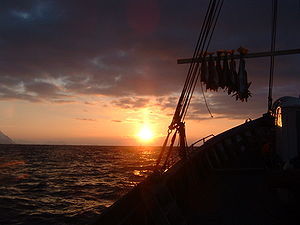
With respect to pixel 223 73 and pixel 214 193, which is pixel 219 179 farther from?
pixel 223 73

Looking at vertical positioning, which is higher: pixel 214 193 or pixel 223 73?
pixel 223 73

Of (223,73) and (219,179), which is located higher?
(223,73)

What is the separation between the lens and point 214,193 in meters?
10.2

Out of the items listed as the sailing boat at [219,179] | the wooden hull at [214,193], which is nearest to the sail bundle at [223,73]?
the sailing boat at [219,179]

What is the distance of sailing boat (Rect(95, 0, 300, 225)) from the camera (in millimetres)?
6680

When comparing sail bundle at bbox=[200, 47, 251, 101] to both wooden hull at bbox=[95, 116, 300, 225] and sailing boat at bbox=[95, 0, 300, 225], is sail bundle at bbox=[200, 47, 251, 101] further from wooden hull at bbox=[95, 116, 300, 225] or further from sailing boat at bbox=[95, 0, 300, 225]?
wooden hull at bbox=[95, 116, 300, 225]

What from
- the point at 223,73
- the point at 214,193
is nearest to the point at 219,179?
the point at 214,193

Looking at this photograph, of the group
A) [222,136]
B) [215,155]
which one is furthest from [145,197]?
[222,136]

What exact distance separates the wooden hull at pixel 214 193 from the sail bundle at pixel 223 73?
3.08 metres

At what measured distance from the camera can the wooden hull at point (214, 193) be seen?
6.56m

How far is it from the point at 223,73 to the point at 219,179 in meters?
4.70

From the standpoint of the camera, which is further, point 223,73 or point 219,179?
point 219,179

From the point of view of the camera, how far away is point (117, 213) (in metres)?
6.41

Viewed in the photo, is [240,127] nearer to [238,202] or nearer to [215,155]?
[215,155]
